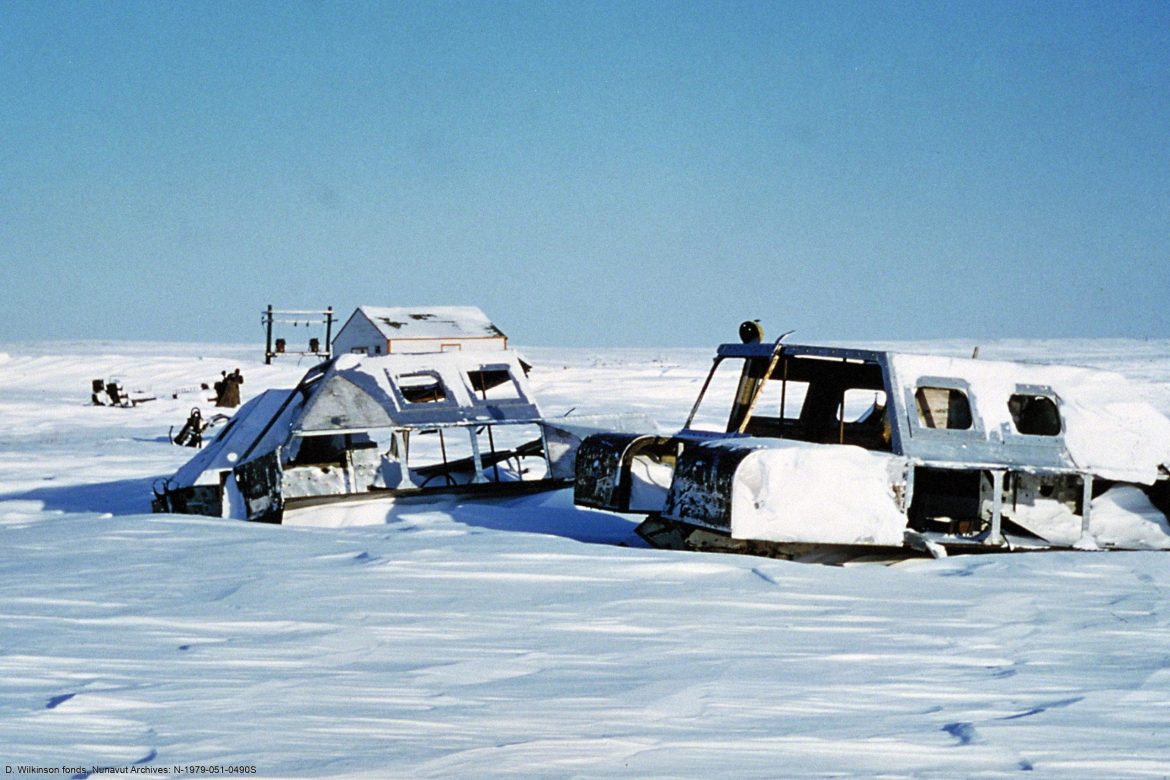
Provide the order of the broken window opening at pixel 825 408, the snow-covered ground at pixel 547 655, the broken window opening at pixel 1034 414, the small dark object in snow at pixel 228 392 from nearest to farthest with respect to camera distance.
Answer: the snow-covered ground at pixel 547 655
the broken window opening at pixel 1034 414
the broken window opening at pixel 825 408
the small dark object in snow at pixel 228 392

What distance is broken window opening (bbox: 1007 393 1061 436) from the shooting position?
9.29 metres

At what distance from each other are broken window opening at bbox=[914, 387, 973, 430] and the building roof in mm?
29360

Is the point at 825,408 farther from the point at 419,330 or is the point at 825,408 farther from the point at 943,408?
the point at 419,330

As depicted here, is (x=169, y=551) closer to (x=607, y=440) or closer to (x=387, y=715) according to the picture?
(x=607, y=440)

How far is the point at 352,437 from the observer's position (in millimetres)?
12289

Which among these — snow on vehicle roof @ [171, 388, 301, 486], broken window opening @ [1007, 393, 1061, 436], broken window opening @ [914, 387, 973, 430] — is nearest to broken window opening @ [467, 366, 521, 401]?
snow on vehicle roof @ [171, 388, 301, 486]

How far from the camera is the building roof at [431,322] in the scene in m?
38.9

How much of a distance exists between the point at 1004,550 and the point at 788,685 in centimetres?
412

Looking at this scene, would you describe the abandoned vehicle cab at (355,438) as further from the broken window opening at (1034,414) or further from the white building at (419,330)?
the white building at (419,330)

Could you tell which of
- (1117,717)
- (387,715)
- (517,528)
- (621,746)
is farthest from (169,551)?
(1117,717)

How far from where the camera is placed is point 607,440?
9.15 meters

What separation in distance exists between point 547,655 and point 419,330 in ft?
116

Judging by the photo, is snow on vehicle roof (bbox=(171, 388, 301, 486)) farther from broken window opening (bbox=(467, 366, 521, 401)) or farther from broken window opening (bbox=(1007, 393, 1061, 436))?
broken window opening (bbox=(1007, 393, 1061, 436))

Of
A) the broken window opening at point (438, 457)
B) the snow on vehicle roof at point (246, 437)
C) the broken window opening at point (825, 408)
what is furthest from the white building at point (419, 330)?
the broken window opening at point (825, 408)
